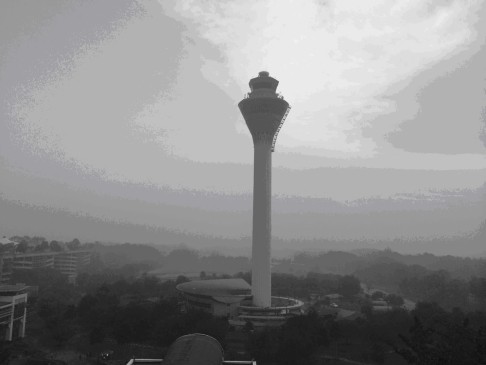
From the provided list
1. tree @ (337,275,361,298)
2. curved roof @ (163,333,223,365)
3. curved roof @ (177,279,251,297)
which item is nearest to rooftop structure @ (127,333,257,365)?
curved roof @ (163,333,223,365)

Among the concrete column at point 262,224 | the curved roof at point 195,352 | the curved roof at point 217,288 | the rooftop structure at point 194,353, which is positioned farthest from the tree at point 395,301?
the curved roof at point 195,352

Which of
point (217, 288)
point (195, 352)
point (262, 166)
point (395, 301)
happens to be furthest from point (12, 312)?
point (395, 301)

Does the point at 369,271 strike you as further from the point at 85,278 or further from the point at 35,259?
the point at 35,259

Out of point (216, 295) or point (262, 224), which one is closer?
point (262, 224)

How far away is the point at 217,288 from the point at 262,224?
14.4m

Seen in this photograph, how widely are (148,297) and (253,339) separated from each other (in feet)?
143

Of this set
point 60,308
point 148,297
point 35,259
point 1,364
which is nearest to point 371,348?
point 1,364

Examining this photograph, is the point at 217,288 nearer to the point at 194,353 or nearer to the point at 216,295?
the point at 216,295

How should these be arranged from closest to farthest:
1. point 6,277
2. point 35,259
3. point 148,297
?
point 148,297
point 6,277
point 35,259

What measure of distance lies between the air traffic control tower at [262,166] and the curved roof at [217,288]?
17.9 ft

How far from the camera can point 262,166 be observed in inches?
2479

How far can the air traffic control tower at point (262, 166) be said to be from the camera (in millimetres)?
62062

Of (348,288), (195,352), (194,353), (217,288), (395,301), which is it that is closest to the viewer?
(194,353)

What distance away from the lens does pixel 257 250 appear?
2452 inches
